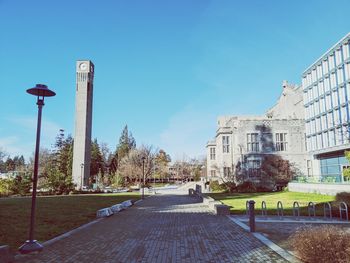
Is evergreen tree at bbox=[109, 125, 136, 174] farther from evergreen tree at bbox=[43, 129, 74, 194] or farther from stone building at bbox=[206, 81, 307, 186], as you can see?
stone building at bbox=[206, 81, 307, 186]

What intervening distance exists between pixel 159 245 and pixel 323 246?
4431 millimetres

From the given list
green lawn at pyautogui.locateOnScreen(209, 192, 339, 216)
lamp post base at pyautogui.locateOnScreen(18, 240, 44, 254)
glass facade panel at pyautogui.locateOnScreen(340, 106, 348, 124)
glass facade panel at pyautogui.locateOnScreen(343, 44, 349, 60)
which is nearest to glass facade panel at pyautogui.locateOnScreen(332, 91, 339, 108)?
glass facade panel at pyautogui.locateOnScreen(340, 106, 348, 124)

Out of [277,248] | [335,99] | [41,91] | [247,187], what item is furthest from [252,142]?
[41,91]

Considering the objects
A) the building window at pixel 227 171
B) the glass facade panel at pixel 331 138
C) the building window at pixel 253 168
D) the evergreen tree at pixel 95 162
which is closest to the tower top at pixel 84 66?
the evergreen tree at pixel 95 162

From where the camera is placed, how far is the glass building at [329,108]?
33.3 meters

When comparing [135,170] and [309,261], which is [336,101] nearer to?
[309,261]

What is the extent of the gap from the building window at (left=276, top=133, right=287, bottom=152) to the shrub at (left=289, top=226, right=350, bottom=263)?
42.8 meters

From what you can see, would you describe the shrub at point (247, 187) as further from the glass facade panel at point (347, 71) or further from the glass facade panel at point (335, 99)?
the glass facade panel at point (347, 71)

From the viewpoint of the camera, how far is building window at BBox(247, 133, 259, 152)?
4803 cm

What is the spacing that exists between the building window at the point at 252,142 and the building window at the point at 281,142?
10.6 ft

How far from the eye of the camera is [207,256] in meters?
7.53

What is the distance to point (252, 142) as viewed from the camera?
159 ft

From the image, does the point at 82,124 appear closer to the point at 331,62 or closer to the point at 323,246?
the point at 331,62

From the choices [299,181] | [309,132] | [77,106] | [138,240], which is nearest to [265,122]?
[309,132]
